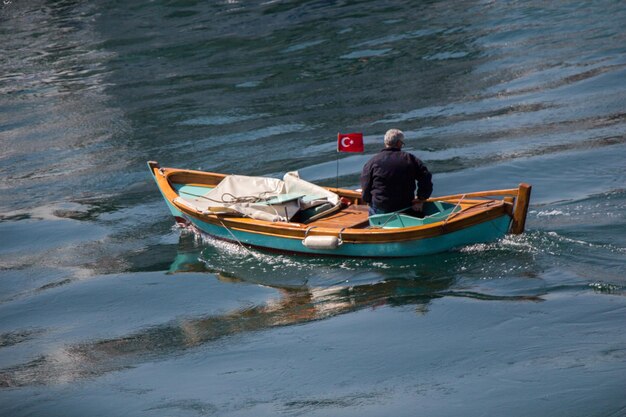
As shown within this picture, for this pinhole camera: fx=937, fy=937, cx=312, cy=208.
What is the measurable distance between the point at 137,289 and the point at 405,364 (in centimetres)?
510

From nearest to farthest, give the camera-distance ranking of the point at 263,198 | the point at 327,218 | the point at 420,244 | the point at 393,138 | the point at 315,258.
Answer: the point at 420,244
the point at 393,138
the point at 315,258
the point at 327,218
the point at 263,198

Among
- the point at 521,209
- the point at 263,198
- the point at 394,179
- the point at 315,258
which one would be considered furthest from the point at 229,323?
the point at 521,209

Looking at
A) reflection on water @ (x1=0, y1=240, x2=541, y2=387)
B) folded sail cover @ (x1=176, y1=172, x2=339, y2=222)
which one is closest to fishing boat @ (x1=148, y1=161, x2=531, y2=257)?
folded sail cover @ (x1=176, y1=172, x2=339, y2=222)

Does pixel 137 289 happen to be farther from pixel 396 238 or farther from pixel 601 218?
pixel 601 218

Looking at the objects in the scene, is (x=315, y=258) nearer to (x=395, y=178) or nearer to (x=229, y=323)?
(x=395, y=178)

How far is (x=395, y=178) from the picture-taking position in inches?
504

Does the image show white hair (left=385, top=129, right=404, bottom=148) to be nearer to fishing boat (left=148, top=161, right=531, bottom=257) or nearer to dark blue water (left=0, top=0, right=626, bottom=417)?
fishing boat (left=148, top=161, right=531, bottom=257)

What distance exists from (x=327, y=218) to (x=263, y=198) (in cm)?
119

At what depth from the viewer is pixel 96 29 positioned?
35.7 meters

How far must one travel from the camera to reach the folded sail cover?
1412 cm

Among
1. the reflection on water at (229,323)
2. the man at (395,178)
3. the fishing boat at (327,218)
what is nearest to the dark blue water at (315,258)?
the reflection on water at (229,323)

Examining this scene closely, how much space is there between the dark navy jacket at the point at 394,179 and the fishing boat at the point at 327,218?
0.66 ft

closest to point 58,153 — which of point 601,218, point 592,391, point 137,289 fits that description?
point 137,289

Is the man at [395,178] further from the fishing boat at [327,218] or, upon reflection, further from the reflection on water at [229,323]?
the reflection on water at [229,323]
